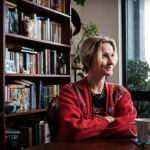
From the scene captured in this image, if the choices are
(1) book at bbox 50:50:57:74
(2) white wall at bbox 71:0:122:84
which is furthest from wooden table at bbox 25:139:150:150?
(2) white wall at bbox 71:0:122:84

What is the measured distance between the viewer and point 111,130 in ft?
4.20

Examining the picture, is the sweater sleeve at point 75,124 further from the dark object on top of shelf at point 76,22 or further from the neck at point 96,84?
the dark object on top of shelf at point 76,22

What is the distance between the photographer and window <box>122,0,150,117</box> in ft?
11.1

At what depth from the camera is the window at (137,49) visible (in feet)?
11.1

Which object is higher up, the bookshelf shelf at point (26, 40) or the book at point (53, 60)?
the bookshelf shelf at point (26, 40)

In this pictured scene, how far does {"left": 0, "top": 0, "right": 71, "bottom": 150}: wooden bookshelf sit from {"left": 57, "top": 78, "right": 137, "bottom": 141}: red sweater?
93 centimetres

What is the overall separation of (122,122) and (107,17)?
2.48 metres

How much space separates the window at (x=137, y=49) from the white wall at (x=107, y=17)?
0.44 ft

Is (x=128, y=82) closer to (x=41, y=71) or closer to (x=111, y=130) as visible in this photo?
(x=41, y=71)

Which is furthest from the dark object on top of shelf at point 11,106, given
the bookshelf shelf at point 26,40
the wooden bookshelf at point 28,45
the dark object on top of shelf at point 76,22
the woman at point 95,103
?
the dark object on top of shelf at point 76,22

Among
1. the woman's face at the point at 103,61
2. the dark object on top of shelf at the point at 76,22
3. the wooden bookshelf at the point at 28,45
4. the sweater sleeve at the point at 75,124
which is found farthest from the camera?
the dark object on top of shelf at the point at 76,22

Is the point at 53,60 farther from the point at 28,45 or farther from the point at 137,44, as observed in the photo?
the point at 137,44

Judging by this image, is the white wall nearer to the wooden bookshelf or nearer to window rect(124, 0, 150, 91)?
window rect(124, 0, 150, 91)

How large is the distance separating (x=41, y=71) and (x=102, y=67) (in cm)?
132
